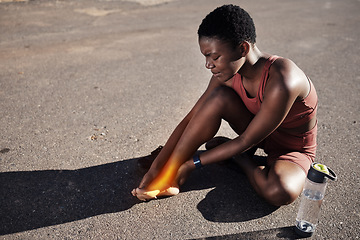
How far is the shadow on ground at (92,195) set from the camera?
2.48 meters

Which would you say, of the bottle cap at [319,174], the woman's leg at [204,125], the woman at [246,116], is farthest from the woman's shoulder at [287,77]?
the bottle cap at [319,174]

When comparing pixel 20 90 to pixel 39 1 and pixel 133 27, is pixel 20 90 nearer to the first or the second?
pixel 133 27

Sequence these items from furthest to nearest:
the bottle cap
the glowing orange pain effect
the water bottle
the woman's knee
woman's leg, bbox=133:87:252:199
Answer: the glowing orange pain effect → woman's leg, bbox=133:87:252:199 → the woman's knee → the water bottle → the bottle cap

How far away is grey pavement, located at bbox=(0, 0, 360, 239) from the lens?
8.04 ft

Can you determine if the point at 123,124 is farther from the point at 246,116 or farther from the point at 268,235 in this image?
the point at 268,235

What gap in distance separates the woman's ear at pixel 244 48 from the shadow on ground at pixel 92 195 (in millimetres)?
1150

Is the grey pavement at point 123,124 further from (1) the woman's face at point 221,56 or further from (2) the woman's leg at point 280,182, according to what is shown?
(1) the woman's face at point 221,56

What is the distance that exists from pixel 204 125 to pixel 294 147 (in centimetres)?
77

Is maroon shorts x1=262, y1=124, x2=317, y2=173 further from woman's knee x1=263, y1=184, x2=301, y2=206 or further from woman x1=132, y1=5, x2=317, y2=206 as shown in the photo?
woman's knee x1=263, y1=184, x2=301, y2=206

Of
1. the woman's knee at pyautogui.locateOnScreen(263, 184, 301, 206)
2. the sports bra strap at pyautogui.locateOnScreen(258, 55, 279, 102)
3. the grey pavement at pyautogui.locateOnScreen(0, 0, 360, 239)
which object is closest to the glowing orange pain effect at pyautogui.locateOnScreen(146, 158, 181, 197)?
the grey pavement at pyautogui.locateOnScreen(0, 0, 360, 239)

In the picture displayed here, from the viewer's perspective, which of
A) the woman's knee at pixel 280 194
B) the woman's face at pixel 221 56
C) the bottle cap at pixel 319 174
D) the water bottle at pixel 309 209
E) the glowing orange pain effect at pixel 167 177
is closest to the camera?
the bottle cap at pixel 319 174

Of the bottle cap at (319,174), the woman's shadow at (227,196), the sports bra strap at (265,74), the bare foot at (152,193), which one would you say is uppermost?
the sports bra strap at (265,74)

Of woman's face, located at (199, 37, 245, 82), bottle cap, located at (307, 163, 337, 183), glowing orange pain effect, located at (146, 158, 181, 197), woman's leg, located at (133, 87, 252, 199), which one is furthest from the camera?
glowing orange pain effect, located at (146, 158, 181, 197)

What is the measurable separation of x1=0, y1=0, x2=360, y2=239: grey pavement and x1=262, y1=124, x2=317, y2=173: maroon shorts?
0.37 meters
